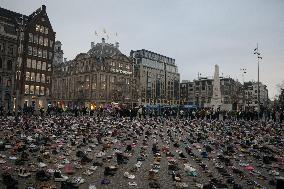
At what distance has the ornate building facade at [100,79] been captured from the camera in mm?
100125

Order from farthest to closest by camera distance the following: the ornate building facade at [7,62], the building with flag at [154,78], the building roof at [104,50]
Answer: the building with flag at [154,78], the building roof at [104,50], the ornate building facade at [7,62]

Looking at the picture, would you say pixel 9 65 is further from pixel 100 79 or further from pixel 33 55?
pixel 100 79

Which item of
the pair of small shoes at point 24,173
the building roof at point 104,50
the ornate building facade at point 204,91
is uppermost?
the building roof at point 104,50

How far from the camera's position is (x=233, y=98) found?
431 ft

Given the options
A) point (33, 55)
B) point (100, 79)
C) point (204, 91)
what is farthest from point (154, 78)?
point (33, 55)

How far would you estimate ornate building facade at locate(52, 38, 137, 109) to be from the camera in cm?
10012

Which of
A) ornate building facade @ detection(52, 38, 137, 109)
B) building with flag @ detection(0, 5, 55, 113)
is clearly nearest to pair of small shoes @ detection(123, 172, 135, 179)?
building with flag @ detection(0, 5, 55, 113)

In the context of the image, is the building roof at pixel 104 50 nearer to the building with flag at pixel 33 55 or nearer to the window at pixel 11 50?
the building with flag at pixel 33 55

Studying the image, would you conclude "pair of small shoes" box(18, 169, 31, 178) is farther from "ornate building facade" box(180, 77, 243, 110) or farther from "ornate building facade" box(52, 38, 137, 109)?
"ornate building facade" box(180, 77, 243, 110)

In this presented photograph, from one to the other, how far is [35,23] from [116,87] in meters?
39.8

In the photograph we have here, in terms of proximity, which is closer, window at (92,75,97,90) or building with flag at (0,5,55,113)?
building with flag at (0,5,55,113)

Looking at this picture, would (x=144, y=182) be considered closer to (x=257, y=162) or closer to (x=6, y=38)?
(x=257, y=162)

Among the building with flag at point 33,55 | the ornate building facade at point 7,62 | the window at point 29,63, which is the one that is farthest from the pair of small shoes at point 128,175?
the window at point 29,63

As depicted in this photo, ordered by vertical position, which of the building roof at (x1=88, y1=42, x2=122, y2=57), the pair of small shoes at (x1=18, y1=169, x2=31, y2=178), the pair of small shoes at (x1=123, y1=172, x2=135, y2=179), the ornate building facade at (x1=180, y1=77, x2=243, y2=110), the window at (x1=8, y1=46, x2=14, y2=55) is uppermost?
the building roof at (x1=88, y1=42, x2=122, y2=57)
